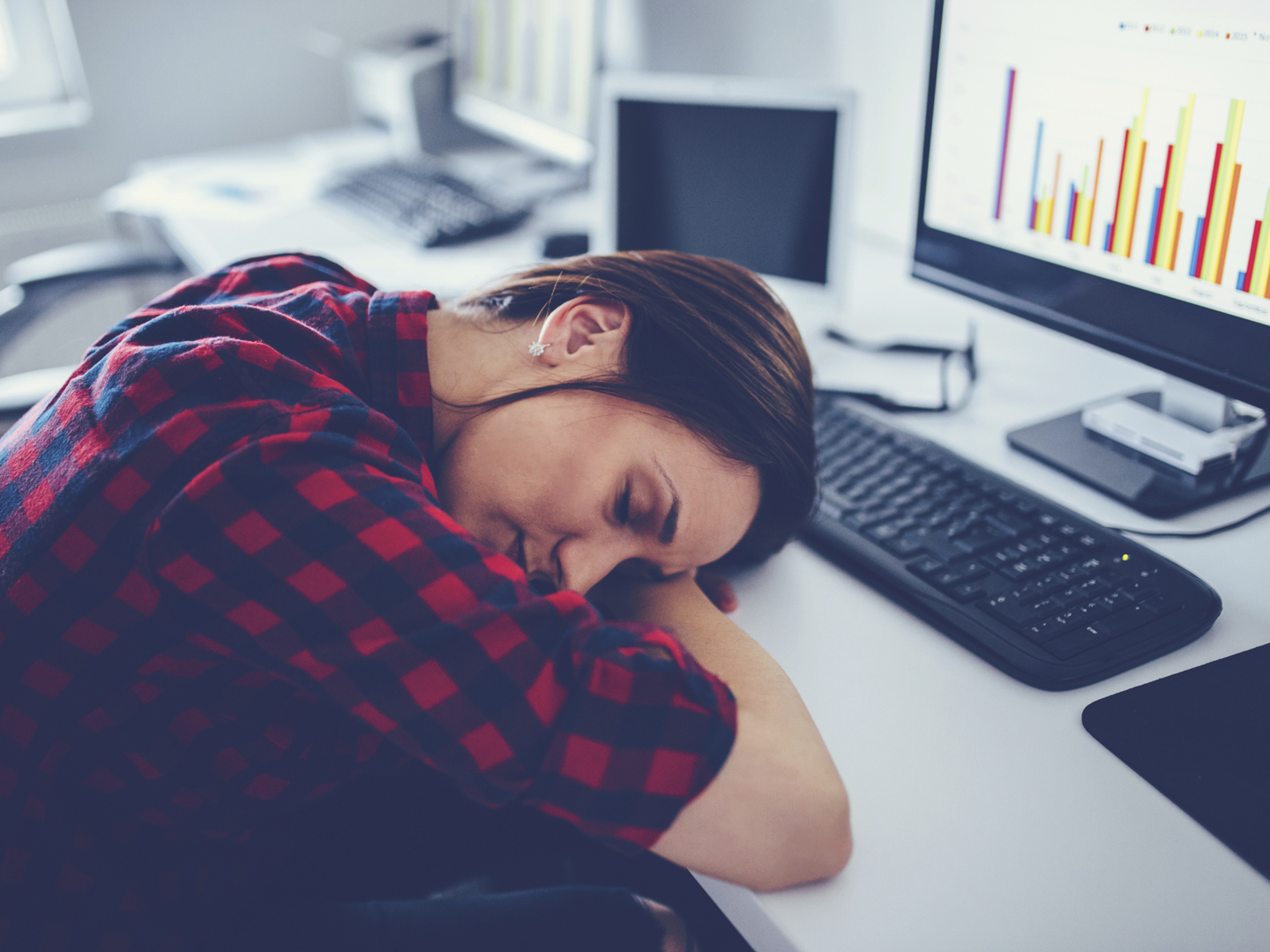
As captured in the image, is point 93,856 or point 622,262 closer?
point 93,856

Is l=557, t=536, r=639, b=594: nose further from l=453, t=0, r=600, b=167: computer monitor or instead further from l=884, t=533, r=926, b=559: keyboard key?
l=453, t=0, r=600, b=167: computer monitor

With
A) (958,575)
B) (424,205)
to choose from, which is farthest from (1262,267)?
(424,205)

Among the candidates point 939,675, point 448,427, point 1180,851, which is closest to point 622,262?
point 448,427

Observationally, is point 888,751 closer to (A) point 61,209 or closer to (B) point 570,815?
(B) point 570,815

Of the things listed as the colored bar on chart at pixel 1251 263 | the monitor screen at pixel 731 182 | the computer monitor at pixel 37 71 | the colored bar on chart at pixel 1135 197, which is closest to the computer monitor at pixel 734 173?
the monitor screen at pixel 731 182

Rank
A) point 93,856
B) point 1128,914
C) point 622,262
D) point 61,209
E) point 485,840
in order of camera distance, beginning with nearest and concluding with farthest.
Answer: point 1128,914 → point 93,856 → point 622,262 → point 485,840 → point 61,209

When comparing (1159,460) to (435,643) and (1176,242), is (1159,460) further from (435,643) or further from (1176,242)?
(435,643)

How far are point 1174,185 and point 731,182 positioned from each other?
546mm

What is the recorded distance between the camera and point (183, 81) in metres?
1.99

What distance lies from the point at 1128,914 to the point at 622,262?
518mm

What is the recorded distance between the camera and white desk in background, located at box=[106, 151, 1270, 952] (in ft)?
1.46

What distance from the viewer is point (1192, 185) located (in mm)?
721

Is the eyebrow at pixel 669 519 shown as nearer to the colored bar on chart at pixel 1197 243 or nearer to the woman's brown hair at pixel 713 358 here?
the woman's brown hair at pixel 713 358

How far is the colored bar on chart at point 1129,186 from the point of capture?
0.75 m
